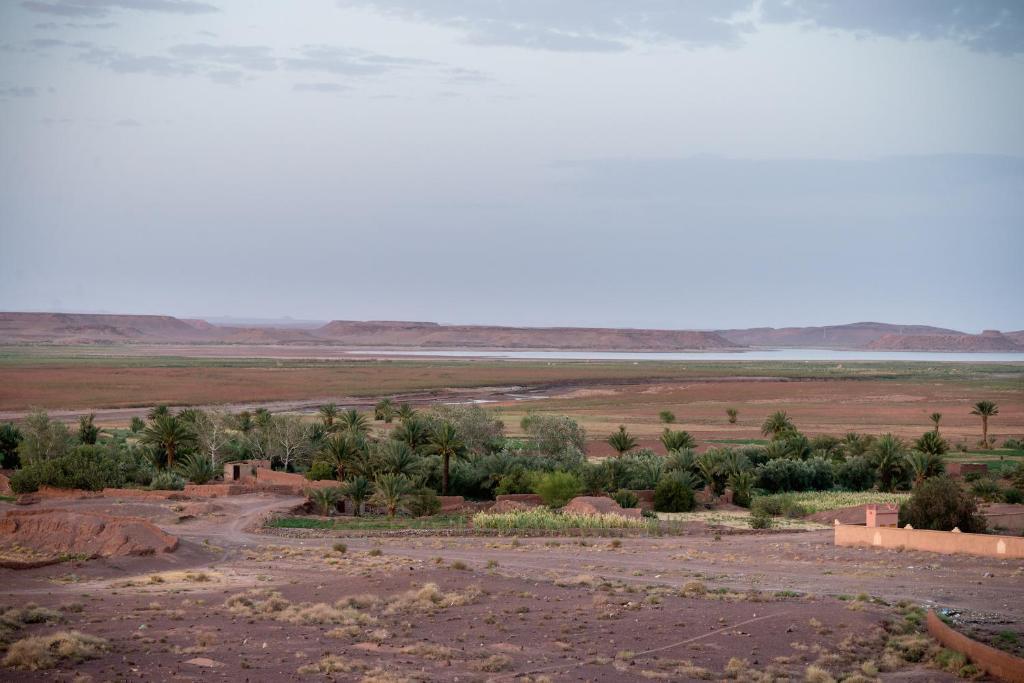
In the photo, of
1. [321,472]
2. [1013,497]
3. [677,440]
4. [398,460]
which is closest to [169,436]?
[321,472]

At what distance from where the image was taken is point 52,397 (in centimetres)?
8719

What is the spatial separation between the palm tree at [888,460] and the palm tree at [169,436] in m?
25.7

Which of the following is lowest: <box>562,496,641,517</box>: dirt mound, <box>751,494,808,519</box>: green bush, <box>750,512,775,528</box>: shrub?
<box>751,494,808,519</box>: green bush

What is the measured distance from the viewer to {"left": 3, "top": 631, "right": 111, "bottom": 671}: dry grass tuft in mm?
15961

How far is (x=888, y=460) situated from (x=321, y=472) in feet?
68.0

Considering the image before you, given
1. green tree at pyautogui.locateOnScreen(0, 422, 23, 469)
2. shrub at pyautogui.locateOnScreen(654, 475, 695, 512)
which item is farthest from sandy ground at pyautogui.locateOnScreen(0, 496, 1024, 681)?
green tree at pyautogui.locateOnScreen(0, 422, 23, 469)

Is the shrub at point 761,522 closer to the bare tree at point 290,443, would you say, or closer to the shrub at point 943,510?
the shrub at point 943,510

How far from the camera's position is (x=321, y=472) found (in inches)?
1608

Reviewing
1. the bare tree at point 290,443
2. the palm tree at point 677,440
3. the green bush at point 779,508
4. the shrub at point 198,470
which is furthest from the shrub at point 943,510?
the bare tree at point 290,443

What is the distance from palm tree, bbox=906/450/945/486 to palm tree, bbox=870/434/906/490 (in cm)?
46

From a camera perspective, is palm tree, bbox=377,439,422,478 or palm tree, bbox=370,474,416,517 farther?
palm tree, bbox=377,439,422,478

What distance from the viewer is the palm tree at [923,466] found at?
135ft

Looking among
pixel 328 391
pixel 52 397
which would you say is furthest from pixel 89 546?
pixel 328 391

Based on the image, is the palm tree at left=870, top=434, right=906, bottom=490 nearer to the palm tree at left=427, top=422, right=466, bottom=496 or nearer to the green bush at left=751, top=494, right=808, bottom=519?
the green bush at left=751, top=494, right=808, bottom=519
